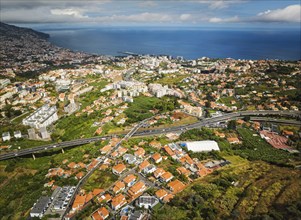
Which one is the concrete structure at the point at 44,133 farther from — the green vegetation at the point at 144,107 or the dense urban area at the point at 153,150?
the green vegetation at the point at 144,107

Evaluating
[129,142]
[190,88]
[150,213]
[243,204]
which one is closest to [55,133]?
[129,142]

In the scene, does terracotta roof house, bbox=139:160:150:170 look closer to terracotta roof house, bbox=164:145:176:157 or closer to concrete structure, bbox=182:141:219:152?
terracotta roof house, bbox=164:145:176:157

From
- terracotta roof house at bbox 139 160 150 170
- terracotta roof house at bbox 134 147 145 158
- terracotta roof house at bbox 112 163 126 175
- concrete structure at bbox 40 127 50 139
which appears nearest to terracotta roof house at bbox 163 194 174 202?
terracotta roof house at bbox 139 160 150 170

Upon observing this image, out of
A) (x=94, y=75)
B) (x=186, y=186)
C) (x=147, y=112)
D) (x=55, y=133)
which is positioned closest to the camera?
(x=186, y=186)

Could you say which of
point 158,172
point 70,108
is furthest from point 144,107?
point 158,172

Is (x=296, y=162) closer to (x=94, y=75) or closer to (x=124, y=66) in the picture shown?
(x=94, y=75)

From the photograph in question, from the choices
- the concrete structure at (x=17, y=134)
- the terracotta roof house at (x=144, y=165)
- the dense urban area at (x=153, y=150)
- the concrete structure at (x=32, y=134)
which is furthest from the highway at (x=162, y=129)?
the terracotta roof house at (x=144, y=165)
